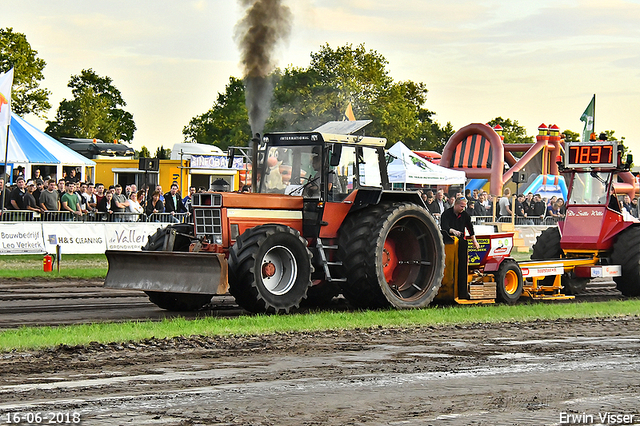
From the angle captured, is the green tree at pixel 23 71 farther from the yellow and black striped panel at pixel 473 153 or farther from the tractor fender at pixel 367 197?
the tractor fender at pixel 367 197

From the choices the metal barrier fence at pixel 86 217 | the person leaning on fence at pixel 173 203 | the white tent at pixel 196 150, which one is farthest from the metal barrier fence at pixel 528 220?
the white tent at pixel 196 150

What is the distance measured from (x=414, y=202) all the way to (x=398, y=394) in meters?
7.14

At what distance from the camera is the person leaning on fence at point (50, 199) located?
20.5 m

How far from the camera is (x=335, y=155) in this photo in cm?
1276

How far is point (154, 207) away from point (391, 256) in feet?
33.7

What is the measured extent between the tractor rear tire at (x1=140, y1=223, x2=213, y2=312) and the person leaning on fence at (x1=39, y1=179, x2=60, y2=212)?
8.14 metres

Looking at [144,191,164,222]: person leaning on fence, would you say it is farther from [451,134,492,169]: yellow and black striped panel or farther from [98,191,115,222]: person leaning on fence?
[451,134,492,169]: yellow and black striped panel

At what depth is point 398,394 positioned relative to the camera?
7043 millimetres

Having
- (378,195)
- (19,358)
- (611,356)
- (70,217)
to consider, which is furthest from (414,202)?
(70,217)

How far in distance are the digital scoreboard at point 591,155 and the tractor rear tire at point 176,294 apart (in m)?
7.05

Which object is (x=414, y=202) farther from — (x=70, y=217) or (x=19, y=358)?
(x=70, y=217)

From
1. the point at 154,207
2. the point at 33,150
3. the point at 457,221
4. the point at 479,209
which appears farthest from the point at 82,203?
the point at 479,209

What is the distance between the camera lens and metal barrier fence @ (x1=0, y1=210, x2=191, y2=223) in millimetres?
19906

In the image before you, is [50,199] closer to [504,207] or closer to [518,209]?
[504,207]
